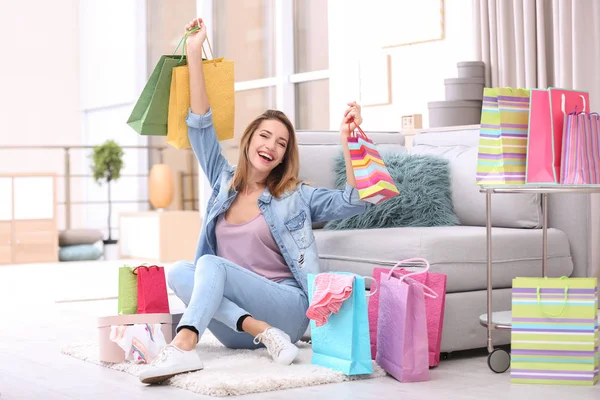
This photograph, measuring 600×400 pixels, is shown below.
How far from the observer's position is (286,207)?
3.07 meters

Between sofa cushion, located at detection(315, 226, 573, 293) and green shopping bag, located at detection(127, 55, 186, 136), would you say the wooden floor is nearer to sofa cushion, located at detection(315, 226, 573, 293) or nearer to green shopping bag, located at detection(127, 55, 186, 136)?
sofa cushion, located at detection(315, 226, 573, 293)

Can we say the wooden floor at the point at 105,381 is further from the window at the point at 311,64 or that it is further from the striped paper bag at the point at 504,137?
the window at the point at 311,64

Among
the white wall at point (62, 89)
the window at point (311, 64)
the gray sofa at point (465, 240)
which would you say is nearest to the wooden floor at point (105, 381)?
the gray sofa at point (465, 240)

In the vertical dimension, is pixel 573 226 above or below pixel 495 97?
below

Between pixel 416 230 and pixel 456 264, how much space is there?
0.22m

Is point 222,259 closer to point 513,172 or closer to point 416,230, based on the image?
point 416,230

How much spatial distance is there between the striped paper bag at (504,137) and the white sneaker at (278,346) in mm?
807

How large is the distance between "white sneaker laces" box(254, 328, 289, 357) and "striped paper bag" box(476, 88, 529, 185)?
81 cm

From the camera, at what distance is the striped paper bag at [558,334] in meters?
2.60

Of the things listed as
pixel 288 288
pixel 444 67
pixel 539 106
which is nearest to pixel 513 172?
pixel 539 106

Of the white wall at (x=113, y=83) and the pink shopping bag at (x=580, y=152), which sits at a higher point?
the white wall at (x=113, y=83)

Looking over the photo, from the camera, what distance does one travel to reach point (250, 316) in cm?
284

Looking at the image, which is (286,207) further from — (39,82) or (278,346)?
(39,82)

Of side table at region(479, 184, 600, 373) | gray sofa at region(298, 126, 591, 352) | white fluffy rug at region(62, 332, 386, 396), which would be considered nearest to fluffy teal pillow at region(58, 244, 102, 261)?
gray sofa at region(298, 126, 591, 352)
